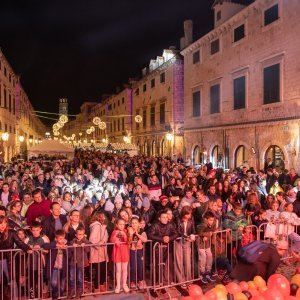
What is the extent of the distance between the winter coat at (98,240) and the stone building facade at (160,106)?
987 inches

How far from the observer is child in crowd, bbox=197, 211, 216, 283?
730 cm

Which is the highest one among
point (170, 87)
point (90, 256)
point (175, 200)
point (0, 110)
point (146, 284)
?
point (170, 87)

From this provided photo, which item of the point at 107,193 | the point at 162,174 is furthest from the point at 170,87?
the point at 107,193

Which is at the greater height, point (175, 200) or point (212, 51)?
point (212, 51)

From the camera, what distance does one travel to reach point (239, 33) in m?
22.2

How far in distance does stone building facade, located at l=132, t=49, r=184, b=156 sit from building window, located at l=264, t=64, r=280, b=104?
12.9 meters

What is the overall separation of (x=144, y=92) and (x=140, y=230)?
115 feet

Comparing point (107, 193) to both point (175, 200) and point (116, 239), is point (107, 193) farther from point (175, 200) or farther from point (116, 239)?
point (116, 239)

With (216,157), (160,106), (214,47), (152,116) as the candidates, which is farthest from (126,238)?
(152,116)

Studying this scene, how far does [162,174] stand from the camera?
51.8 ft

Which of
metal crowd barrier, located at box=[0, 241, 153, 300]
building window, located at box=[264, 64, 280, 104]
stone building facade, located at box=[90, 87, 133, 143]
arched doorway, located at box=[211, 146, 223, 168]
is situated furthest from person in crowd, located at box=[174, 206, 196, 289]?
stone building facade, located at box=[90, 87, 133, 143]

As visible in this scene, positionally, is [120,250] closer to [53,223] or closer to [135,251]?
[135,251]

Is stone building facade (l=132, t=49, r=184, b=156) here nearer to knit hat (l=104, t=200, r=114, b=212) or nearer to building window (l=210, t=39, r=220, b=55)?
building window (l=210, t=39, r=220, b=55)

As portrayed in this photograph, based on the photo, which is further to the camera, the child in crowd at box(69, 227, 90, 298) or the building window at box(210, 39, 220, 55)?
the building window at box(210, 39, 220, 55)
